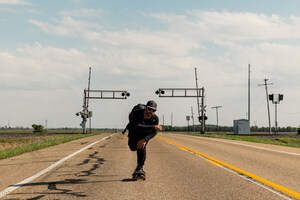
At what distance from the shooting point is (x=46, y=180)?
7.69 metres

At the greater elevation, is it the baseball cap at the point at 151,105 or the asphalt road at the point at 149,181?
the baseball cap at the point at 151,105

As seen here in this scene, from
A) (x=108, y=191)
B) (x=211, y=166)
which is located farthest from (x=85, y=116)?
(x=108, y=191)

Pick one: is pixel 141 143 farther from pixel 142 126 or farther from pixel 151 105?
pixel 151 105

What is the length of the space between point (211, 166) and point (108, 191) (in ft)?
15.6

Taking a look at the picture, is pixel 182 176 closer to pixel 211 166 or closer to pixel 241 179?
pixel 241 179

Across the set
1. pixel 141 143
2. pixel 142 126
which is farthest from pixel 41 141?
pixel 142 126

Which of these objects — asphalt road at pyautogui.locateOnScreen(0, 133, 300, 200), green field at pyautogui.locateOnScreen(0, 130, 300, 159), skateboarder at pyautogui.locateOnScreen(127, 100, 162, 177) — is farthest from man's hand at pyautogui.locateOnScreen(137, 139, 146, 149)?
green field at pyautogui.locateOnScreen(0, 130, 300, 159)

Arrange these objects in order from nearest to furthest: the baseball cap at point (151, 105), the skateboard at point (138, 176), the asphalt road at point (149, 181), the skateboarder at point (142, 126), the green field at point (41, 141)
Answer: the asphalt road at point (149, 181) → the baseball cap at point (151, 105) → the skateboarder at point (142, 126) → the skateboard at point (138, 176) → the green field at point (41, 141)

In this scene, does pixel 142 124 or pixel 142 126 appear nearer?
pixel 142 126

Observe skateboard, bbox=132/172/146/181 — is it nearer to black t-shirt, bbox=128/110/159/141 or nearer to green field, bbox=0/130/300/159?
black t-shirt, bbox=128/110/159/141

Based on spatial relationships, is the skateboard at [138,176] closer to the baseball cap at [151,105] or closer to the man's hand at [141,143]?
the man's hand at [141,143]

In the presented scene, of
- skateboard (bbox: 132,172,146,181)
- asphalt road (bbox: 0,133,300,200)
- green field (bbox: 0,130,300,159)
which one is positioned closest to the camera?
asphalt road (bbox: 0,133,300,200)

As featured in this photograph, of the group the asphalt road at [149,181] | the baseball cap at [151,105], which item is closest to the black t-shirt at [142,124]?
the baseball cap at [151,105]

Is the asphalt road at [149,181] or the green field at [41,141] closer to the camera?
the asphalt road at [149,181]
